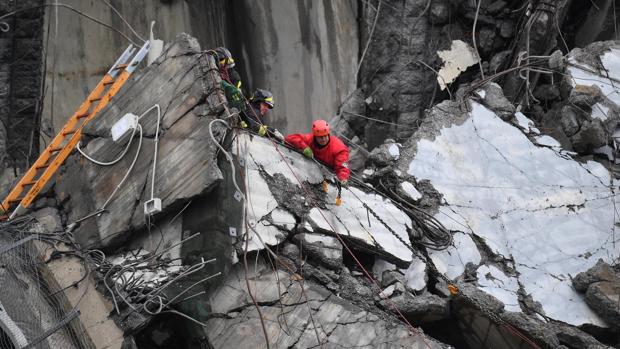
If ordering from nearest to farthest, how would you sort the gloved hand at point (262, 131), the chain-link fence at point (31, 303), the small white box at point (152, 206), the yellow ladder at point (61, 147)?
1. the chain-link fence at point (31, 303)
2. the small white box at point (152, 206)
3. the gloved hand at point (262, 131)
4. the yellow ladder at point (61, 147)

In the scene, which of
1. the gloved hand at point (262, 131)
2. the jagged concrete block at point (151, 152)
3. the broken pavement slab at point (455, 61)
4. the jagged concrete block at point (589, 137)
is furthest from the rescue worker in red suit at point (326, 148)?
the broken pavement slab at point (455, 61)

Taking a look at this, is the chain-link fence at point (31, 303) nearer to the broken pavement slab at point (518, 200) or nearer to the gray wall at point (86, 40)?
the broken pavement slab at point (518, 200)

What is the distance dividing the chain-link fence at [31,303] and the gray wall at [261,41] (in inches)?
193

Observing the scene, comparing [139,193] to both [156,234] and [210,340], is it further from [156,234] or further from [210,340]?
[210,340]

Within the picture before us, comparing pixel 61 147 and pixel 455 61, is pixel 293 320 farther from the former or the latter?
pixel 455 61

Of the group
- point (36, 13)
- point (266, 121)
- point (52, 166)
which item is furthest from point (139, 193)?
point (266, 121)

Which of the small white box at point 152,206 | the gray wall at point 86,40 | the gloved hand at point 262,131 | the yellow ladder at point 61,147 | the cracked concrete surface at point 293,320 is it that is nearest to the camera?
the cracked concrete surface at point 293,320

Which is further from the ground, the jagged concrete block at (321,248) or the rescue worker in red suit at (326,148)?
the rescue worker in red suit at (326,148)

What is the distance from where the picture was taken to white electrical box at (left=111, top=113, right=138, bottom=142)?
8031 millimetres

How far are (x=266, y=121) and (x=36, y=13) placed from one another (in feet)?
12.9

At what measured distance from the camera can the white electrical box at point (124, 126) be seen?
8.03m

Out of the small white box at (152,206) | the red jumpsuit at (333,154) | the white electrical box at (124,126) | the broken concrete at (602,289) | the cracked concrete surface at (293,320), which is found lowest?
the broken concrete at (602,289)

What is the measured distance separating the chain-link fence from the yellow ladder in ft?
2.73

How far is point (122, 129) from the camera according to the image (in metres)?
8.07
